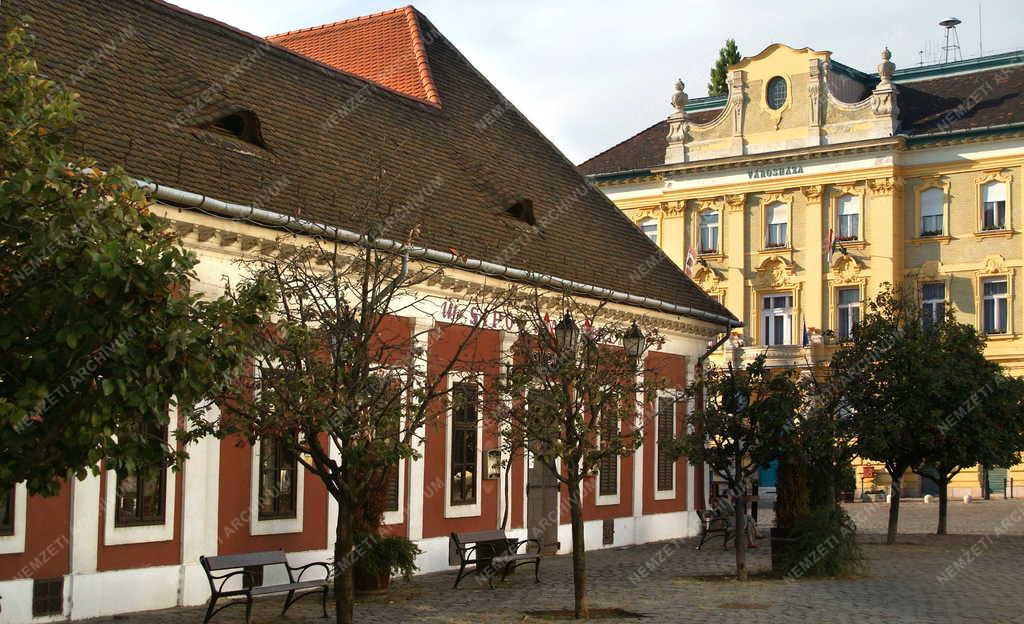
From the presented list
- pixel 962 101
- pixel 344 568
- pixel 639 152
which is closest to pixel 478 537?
pixel 344 568

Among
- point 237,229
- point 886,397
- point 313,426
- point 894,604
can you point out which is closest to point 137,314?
point 313,426

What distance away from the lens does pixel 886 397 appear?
86.8ft

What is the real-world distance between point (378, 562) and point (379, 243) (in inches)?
157

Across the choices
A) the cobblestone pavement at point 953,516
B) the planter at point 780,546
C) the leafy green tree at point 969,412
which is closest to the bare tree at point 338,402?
the planter at point 780,546

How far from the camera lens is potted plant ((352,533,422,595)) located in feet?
54.6

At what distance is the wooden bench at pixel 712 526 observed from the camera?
1010 inches

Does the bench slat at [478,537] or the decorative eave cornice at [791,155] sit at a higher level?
the decorative eave cornice at [791,155]

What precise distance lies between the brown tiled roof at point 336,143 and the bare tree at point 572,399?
2504 mm

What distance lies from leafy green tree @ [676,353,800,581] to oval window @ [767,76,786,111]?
3235cm

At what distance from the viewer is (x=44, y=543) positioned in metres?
14.1

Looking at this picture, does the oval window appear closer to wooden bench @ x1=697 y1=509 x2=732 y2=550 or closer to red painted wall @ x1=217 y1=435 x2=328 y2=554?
wooden bench @ x1=697 y1=509 x2=732 y2=550

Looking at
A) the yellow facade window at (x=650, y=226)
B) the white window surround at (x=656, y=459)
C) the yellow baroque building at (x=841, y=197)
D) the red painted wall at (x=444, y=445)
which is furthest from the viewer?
the yellow facade window at (x=650, y=226)

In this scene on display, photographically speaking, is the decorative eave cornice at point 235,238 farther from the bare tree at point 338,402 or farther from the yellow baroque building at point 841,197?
the yellow baroque building at point 841,197

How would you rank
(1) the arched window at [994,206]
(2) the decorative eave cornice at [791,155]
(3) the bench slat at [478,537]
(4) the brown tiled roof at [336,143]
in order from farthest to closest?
(2) the decorative eave cornice at [791,155]
(1) the arched window at [994,206]
(3) the bench slat at [478,537]
(4) the brown tiled roof at [336,143]
